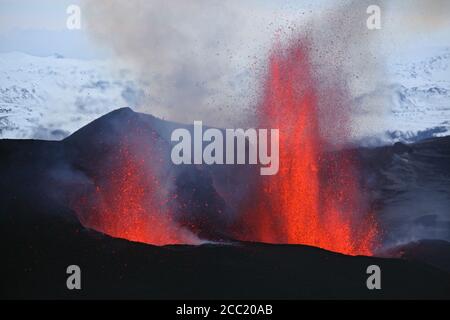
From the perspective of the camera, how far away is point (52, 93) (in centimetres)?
671

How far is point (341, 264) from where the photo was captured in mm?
6770

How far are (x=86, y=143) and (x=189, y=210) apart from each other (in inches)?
41.4

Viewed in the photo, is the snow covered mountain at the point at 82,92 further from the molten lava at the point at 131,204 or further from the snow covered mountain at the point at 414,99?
the molten lava at the point at 131,204

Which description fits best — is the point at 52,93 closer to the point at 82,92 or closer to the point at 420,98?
the point at 82,92

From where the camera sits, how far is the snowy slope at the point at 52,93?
662cm

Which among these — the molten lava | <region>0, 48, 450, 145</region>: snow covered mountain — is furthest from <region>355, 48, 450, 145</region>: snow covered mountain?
the molten lava

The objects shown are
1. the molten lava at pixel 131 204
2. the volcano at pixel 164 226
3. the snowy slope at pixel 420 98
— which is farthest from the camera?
the molten lava at pixel 131 204

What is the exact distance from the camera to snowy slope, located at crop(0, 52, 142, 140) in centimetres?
662

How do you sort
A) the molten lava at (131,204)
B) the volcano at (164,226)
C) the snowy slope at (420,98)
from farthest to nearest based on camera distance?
the molten lava at (131,204), the snowy slope at (420,98), the volcano at (164,226)

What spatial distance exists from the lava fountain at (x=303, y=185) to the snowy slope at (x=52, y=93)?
1301 millimetres

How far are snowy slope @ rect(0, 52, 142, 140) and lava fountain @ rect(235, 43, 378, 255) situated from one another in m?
1.30

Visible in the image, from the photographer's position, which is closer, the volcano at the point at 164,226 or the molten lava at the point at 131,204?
the volcano at the point at 164,226

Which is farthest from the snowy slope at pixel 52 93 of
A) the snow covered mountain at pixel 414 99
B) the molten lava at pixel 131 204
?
the snow covered mountain at pixel 414 99
